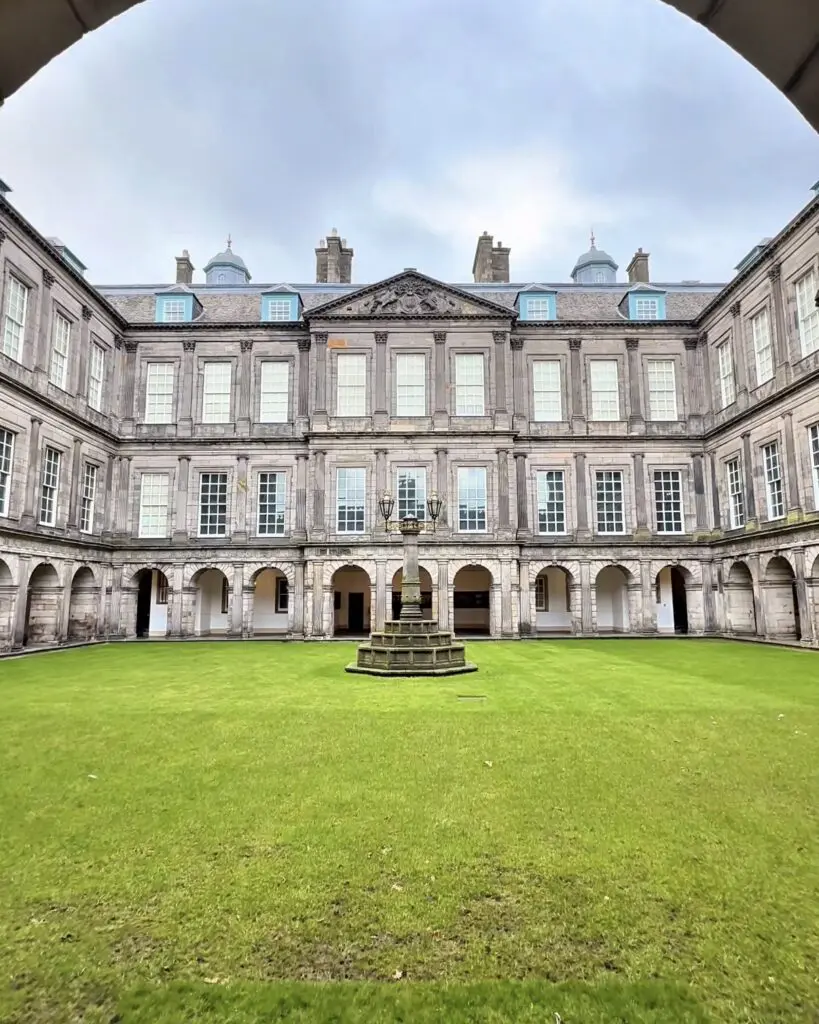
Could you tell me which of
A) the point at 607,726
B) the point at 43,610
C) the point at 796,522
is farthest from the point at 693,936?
the point at 43,610

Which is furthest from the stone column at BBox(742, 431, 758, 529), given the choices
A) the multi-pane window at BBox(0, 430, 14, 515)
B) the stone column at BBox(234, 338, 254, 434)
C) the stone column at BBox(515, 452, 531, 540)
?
the multi-pane window at BBox(0, 430, 14, 515)

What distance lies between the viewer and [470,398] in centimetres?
2502

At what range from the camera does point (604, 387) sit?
86.0 ft

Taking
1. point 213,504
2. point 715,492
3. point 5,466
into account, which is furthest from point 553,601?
point 5,466

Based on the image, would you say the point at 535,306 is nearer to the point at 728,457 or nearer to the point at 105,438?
the point at 728,457

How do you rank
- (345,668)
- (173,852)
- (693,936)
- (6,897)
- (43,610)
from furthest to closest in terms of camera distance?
(43,610), (345,668), (173,852), (6,897), (693,936)

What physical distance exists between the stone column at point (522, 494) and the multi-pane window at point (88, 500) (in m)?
16.8

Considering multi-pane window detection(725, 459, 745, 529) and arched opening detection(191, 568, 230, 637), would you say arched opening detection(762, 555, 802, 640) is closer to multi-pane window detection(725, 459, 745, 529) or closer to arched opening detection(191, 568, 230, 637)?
multi-pane window detection(725, 459, 745, 529)

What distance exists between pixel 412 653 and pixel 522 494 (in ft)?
44.5

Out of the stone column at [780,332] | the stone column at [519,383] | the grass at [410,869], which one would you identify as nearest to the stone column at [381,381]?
the stone column at [519,383]

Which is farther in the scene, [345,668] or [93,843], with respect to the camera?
[345,668]

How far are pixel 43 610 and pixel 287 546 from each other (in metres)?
8.71

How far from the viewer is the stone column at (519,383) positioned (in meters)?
25.8

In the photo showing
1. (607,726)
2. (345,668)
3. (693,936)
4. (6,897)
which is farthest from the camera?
(345,668)
